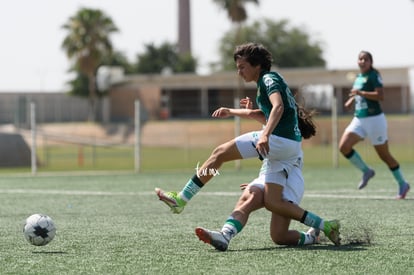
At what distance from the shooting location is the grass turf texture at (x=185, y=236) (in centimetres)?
672

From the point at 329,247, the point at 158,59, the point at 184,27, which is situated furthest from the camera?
the point at 158,59

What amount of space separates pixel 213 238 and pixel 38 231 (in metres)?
1.49

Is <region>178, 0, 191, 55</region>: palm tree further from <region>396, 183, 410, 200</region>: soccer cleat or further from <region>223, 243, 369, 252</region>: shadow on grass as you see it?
<region>223, 243, 369, 252</region>: shadow on grass

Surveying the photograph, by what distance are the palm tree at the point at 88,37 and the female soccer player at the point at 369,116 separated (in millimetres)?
53708

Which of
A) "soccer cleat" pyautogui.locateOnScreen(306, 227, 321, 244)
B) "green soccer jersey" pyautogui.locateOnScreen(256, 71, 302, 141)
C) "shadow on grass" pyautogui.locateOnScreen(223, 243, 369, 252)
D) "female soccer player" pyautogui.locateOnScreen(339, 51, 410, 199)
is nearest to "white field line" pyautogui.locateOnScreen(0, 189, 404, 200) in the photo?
"female soccer player" pyautogui.locateOnScreen(339, 51, 410, 199)

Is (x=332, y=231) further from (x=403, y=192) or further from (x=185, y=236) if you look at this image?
(x=403, y=192)

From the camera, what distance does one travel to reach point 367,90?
13836 millimetres

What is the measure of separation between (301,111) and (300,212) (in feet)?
3.00

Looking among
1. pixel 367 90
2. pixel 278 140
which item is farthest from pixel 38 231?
pixel 367 90

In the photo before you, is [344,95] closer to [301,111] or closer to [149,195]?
[149,195]

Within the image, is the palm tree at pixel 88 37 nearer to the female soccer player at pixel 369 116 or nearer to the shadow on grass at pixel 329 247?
the female soccer player at pixel 369 116

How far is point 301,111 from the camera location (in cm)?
815

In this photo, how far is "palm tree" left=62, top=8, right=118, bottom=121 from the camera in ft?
219

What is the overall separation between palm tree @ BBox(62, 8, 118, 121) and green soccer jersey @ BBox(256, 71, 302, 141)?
59.6 meters
